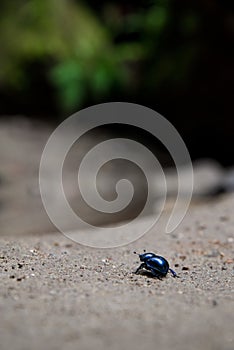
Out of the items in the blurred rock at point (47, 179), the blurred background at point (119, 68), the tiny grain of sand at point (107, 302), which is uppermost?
the blurred background at point (119, 68)

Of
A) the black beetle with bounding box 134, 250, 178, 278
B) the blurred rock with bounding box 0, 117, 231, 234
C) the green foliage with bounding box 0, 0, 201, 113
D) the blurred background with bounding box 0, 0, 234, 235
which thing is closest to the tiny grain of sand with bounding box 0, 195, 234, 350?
the black beetle with bounding box 134, 250, 178, 278

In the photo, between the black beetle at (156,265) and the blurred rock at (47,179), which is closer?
the black beetle at (156,265)

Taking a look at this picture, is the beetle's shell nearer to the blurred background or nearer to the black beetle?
the black beetle

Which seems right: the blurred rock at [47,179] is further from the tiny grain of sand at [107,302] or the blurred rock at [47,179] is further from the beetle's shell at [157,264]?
the beetle's shell at [157,264]

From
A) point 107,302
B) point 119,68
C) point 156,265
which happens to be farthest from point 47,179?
point 107,302

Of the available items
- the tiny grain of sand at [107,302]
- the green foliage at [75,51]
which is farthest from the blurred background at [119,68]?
the tiny grain of sand at [107,302]
